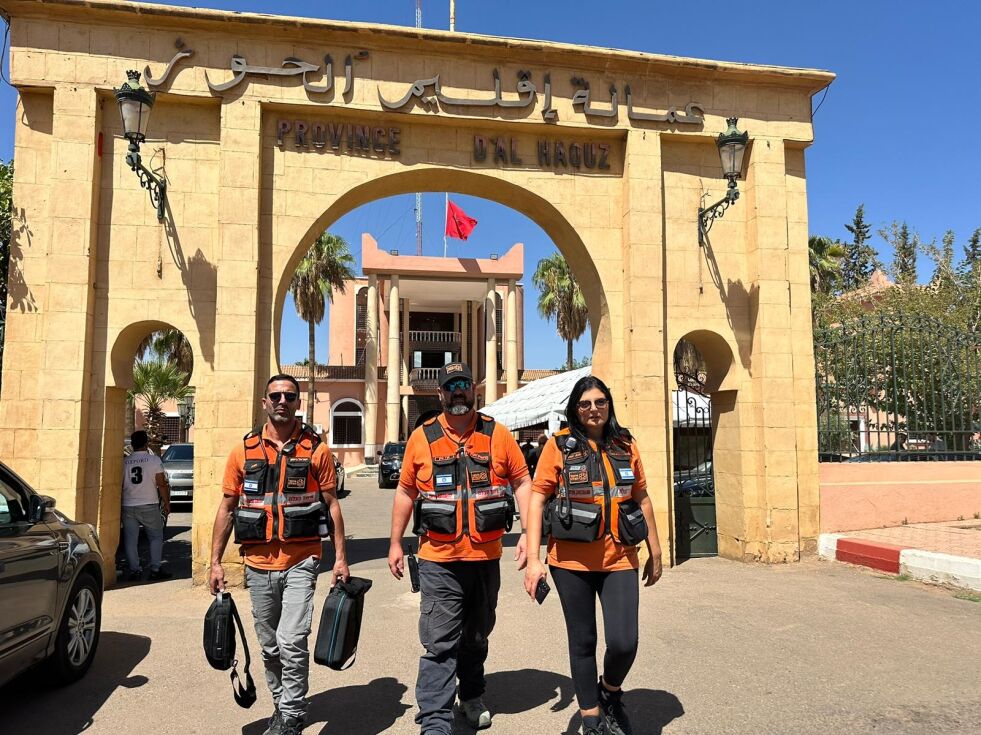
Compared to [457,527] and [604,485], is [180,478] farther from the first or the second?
[604,485]

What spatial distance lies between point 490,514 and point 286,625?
4.00 feet

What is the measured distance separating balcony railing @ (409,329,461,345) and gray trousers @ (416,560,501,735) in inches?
1277

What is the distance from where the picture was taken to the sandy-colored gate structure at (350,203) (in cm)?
746

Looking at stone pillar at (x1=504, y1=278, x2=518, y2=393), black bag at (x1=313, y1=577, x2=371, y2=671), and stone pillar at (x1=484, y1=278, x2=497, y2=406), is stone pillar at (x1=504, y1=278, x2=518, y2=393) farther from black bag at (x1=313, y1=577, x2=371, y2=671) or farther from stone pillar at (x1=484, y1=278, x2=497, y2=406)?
black bag at (x1=313, y1=577, x2=371, y2=671)

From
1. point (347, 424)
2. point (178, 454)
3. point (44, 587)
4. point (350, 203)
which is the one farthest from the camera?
point (347, 424)

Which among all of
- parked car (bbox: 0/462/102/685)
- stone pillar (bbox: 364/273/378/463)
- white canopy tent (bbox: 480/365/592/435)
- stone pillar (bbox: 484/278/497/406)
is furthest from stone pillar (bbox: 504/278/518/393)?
parked car (bbox: 0/462/102/685)

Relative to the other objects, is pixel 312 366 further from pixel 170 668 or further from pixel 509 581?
pixel 170 668

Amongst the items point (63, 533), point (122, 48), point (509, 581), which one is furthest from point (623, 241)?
point (63, 533)

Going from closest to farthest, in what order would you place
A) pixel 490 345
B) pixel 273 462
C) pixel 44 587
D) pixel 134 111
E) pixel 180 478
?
pixel 273 462 < pixel 44 587 < pixel 134 111 < pixel 180 478 < pixel 490 345

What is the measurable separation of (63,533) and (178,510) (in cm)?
1210

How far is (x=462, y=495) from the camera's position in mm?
3758

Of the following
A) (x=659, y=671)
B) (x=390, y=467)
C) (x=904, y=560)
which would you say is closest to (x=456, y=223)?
(x=390, y=467)

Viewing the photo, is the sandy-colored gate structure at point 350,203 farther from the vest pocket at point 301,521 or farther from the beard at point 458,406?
the beard at point 458,406

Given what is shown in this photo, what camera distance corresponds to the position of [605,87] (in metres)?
8.73
